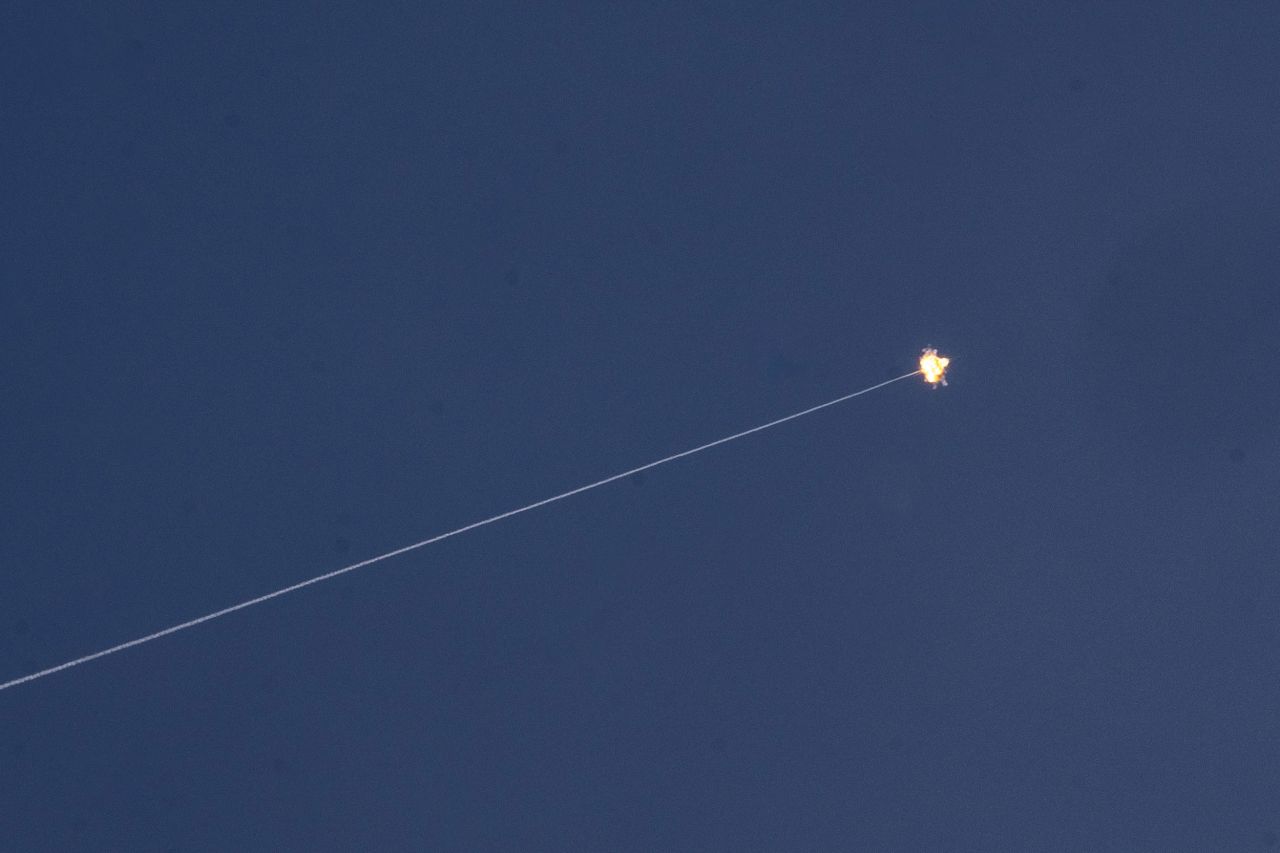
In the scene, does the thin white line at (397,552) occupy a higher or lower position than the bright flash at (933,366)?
lower

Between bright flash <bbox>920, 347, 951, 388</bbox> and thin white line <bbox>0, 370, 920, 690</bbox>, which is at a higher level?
bright flash <bbox>920, 347, 951, 388</bbox>

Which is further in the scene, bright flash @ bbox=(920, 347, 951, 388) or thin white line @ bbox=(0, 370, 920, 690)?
bright flash @ bbox=(920, 347, 951, 388)

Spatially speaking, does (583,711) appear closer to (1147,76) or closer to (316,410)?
(316,410)

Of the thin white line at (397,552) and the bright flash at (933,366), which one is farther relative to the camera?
the bright flash at (933,366)

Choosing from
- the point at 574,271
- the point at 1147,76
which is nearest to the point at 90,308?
the point at 574,271

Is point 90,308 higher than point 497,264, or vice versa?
point 497,264

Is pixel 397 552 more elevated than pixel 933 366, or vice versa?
pixel 933 366

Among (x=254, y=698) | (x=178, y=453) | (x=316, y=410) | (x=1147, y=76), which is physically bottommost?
(x=254, y=698)
